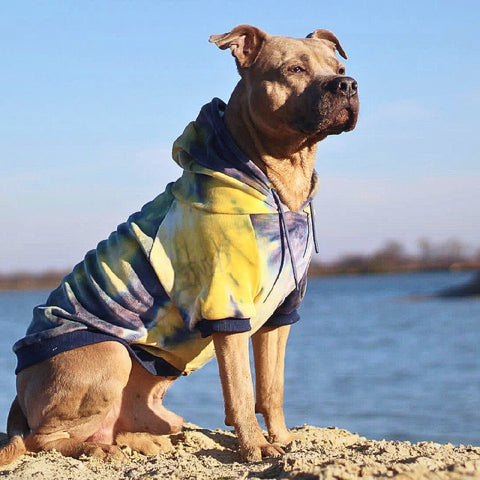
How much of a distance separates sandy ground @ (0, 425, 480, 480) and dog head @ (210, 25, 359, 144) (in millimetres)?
1744

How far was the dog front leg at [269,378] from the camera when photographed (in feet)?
18.2

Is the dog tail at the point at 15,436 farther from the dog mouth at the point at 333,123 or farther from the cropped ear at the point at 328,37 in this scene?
the cropped ear at the point at 328,37

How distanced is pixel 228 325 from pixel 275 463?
765 millimetres

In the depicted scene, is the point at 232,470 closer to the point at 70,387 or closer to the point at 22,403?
the point at 70,387

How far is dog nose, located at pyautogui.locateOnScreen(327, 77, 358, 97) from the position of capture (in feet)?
15.9

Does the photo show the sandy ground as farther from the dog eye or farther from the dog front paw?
the dog eye

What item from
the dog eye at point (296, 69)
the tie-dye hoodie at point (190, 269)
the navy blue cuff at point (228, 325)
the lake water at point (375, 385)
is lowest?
the lake water at point (375, 385)

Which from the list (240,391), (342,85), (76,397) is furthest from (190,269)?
(342,85)

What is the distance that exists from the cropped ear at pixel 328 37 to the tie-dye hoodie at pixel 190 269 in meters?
0.82

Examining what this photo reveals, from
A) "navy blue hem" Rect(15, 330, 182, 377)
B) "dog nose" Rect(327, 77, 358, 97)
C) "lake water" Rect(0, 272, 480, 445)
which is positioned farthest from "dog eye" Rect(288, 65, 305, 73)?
"lake water" Rect(0, 272, 480, 445)

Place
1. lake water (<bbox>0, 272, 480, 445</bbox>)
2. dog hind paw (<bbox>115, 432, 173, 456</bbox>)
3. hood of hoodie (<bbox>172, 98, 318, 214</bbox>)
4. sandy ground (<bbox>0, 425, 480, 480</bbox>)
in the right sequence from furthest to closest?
1. lake water (<bbox>0, 272, 480, 445</bbox>)
2. dog hind paw (<bbox>115, 432, 173, 456</bbox>)
3. hood of hoodie (<bbox>172, 98, 318, 214</bbox>)
4. sandy ground (<bbox>0, 425, 480, 480</bbox>)

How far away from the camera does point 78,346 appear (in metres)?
5.09

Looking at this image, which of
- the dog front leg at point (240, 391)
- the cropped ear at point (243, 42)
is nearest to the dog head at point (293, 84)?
the cropped ear at point (243, 42)

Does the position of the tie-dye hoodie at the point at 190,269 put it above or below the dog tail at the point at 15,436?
above
